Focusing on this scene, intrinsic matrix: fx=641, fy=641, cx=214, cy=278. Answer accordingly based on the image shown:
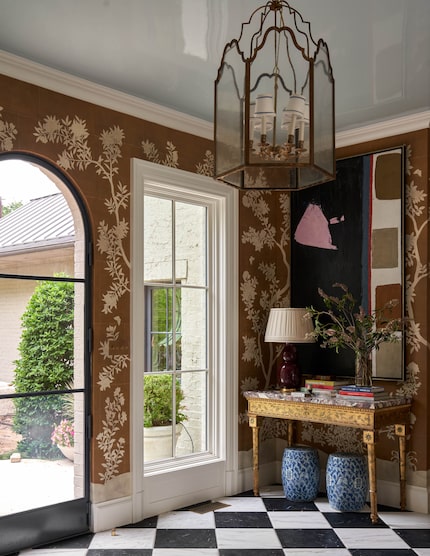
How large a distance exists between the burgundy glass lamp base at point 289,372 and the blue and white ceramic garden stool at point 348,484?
62 centimetres

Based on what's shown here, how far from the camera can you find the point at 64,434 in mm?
3883

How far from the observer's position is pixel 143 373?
4285 millimetres

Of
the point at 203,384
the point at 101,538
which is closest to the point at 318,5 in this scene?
the point at 203,384

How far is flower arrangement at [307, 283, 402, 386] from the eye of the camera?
174 inches

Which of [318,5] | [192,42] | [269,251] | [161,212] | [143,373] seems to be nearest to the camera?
[318,5]

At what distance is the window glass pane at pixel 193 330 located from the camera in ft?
15.6

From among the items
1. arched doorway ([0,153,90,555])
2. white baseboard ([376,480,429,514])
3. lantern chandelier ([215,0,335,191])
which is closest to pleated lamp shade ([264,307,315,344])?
white baseboard ([376,480,429,514])

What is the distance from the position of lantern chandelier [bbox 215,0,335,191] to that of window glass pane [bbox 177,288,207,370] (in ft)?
6.99

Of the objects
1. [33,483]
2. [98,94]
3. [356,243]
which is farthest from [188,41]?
[33,483]

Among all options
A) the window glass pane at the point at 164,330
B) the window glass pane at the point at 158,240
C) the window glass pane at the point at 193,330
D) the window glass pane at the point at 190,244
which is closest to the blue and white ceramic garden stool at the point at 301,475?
the window glass pane at the point at 193,330

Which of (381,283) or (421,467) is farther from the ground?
(381,283)

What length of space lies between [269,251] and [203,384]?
123 cm

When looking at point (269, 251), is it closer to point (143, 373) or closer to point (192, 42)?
point (143, 373)

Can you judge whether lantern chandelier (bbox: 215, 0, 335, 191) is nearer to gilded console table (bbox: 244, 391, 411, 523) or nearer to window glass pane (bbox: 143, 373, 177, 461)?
gilded console table (bbox: 244, 391, 411, 523)
